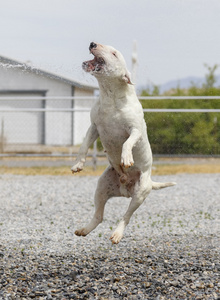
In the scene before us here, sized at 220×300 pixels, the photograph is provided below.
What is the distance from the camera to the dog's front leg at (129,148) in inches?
132

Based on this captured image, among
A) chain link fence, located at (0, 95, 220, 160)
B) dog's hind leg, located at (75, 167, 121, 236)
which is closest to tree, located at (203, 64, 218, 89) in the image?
chain link fence, located at (0, 95, 220, 160)

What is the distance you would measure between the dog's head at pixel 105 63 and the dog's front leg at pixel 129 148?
420mm

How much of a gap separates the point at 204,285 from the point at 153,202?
15.2 feet

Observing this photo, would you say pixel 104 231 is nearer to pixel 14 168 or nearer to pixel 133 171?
pixel 133 171

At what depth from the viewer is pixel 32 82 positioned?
1972cm

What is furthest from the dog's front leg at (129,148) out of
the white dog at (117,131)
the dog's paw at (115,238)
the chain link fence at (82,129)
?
the chain link fence at (82,129)

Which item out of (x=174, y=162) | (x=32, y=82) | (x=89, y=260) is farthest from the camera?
(x=32, y=82)

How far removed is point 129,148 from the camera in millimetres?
3447

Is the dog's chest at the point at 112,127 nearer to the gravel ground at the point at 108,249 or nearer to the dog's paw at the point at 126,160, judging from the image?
the dog's paw at the point at 126,160

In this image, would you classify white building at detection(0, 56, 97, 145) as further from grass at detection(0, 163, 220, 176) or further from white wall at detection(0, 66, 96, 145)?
grass at detection(0, 163, 220, 176)

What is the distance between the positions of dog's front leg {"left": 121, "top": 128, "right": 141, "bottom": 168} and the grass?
8647 millimetres

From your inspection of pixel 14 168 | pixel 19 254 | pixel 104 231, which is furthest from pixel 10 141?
pixel 19 254

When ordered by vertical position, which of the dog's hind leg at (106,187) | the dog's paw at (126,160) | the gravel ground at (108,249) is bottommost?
the gravel ground at (108,249)

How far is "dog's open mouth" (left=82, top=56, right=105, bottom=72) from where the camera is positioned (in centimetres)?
354
